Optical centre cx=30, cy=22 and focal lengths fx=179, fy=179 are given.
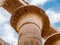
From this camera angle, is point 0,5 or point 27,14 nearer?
point 27,14

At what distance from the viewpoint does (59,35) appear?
19.5 ft

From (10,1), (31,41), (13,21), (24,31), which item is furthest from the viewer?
(10,1)

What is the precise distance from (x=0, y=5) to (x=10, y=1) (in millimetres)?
486

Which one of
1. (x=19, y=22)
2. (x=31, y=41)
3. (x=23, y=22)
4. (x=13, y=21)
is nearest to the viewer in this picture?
(x=31, y=41)

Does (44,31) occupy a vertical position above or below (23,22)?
above

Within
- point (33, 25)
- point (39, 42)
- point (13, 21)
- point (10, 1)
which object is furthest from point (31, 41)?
point (10, 1)

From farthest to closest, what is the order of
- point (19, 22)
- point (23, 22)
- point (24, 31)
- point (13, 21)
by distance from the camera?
point (13, 21) < point (19, 22) < point (23, 22) < point (24, 31)

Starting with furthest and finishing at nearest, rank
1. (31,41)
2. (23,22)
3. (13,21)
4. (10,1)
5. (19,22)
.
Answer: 1. (10,1)
2. (13,21)
3. (19,22)
4. (23,22)
5. (31,41)

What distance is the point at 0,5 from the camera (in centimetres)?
711

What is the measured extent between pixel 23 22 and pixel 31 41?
1.00 metres

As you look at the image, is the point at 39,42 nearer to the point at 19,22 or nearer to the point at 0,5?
the point at 19,22

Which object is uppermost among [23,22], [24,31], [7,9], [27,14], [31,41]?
[7,9]

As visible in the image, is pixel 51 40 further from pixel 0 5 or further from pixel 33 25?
pixel 0 5

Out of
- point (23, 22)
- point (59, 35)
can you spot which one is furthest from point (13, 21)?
point (59, 35)
